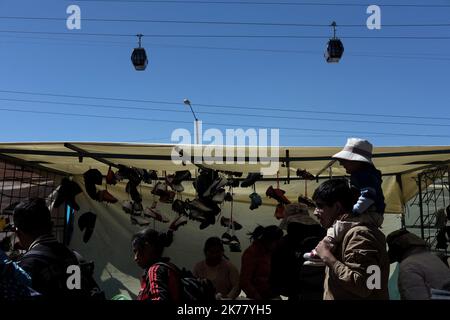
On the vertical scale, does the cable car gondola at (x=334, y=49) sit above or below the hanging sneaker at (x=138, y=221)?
above

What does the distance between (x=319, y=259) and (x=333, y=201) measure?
12.6 inches

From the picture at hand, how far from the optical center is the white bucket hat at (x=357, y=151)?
8.16ft

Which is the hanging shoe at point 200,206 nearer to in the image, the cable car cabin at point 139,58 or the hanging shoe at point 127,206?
the hanging shoe at point 127,206

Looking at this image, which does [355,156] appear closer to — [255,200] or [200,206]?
[200,206]

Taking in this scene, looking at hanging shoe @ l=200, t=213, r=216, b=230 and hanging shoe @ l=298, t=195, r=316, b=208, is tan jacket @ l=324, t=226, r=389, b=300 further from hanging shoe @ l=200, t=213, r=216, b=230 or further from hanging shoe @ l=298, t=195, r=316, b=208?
hanging shoe @ l=298, t=195, r=316, b=208

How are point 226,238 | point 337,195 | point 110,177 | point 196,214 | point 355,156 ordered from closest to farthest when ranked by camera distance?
1. point 337,195
2. point 355,156
3. point 110,177
4. point 196,214
5. point 226,238

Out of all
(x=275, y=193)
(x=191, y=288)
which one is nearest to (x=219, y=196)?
(x=275, y=193)

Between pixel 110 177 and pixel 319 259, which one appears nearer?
pixel 319 259

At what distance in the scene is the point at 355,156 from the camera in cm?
249

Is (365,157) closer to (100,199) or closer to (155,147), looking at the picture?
(155,147)

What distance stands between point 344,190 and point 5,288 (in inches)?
53.4

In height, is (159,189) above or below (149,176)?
below

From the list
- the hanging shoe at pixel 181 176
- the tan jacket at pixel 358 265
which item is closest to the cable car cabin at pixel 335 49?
the hanging shoe at pixel 181 176

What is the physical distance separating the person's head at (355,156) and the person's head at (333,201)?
19.8 inches
